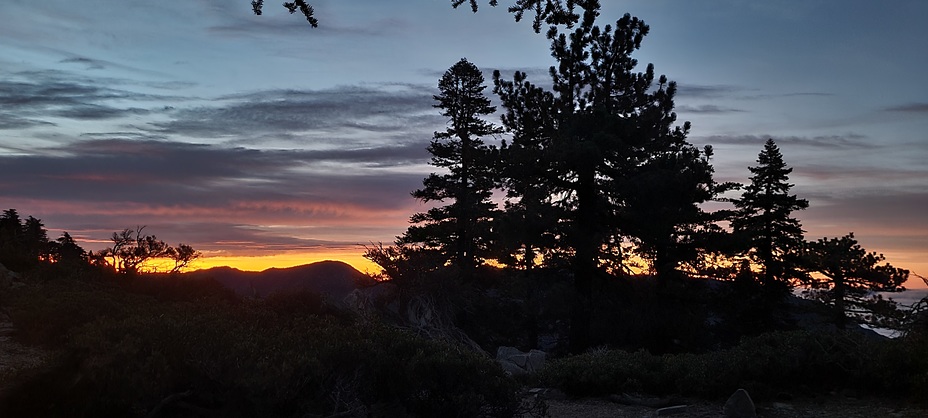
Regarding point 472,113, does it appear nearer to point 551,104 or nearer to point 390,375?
point 551,104

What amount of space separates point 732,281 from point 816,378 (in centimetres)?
1454

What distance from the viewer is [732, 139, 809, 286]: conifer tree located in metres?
27.5

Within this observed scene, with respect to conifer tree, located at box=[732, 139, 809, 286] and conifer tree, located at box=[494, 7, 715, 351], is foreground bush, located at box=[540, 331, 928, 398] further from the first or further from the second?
conifer tree, located at box=[732, 139, 809, 286]

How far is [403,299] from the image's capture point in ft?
72.4

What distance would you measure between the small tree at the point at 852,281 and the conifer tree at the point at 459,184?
15.3m

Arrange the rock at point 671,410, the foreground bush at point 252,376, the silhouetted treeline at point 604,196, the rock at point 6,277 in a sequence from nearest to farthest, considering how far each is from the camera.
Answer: the foreground bush at point 252,376
the rock at point 671,410
the rock at point 6,277
the silhouetted treeline at point 604,196

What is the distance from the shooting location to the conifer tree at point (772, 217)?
27.5 metres

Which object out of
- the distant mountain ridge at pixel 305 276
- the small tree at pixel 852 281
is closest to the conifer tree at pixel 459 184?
the distant mountain ridge at pixel 305 276

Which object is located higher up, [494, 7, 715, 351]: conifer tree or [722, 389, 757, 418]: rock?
[494, 7, 715, 351]: conifer tree

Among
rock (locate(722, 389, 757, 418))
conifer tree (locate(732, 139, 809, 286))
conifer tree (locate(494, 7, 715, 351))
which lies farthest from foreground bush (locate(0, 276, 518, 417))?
conifer tree (locate(732, 139, 809, 286))

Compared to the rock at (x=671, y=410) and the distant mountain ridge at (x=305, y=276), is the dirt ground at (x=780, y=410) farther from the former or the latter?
the distant mountain ridge at (x=305, y=276)

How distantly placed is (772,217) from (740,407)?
20372 mm

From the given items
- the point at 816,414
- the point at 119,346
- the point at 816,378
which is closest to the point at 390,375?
the point at 119,346

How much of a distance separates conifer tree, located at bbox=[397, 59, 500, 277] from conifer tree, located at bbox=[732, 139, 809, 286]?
37.0 feet
